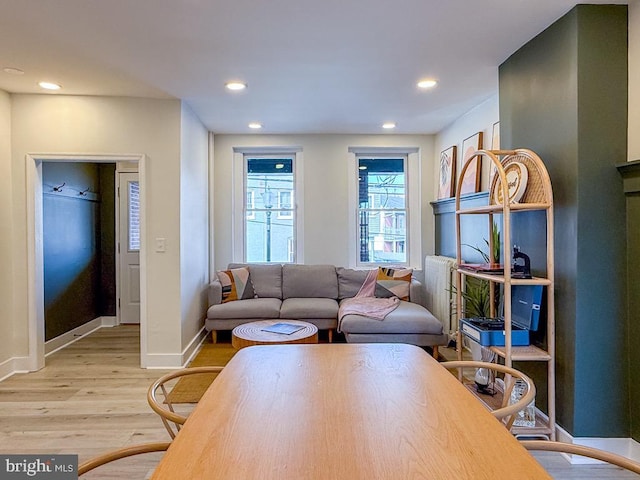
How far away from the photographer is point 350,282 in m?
4.81

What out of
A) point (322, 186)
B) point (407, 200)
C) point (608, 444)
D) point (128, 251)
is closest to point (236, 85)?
point (322, 186)

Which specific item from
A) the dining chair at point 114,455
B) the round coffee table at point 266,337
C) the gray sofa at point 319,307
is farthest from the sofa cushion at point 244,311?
the dining chair at point 114,455

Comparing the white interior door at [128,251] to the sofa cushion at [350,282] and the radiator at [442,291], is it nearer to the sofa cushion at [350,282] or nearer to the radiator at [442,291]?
the sofa cushion at [350,282]

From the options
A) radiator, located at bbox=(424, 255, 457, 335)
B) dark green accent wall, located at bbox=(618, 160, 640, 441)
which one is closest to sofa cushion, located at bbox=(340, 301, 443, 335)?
radiator, located at bbox=(424, 255, 457, 335)

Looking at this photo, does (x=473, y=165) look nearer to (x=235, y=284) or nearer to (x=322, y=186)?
(x=322, y=186)

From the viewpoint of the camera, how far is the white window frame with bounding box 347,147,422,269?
5.14 meters

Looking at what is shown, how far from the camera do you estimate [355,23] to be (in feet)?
7.59

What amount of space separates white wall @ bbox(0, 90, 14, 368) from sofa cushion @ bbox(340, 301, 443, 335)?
2965mm

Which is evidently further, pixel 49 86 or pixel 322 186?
pixel 322 186

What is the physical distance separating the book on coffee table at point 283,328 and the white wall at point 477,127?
216cm

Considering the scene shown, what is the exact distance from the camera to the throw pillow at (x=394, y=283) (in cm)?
449

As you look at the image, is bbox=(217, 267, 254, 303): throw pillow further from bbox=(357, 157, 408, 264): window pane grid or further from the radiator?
the radiator

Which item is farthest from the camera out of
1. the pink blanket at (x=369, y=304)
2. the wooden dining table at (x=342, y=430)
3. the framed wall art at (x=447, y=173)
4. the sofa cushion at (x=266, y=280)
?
the sofa cushion at (x=266, y=280)

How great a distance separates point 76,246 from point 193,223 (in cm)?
172
